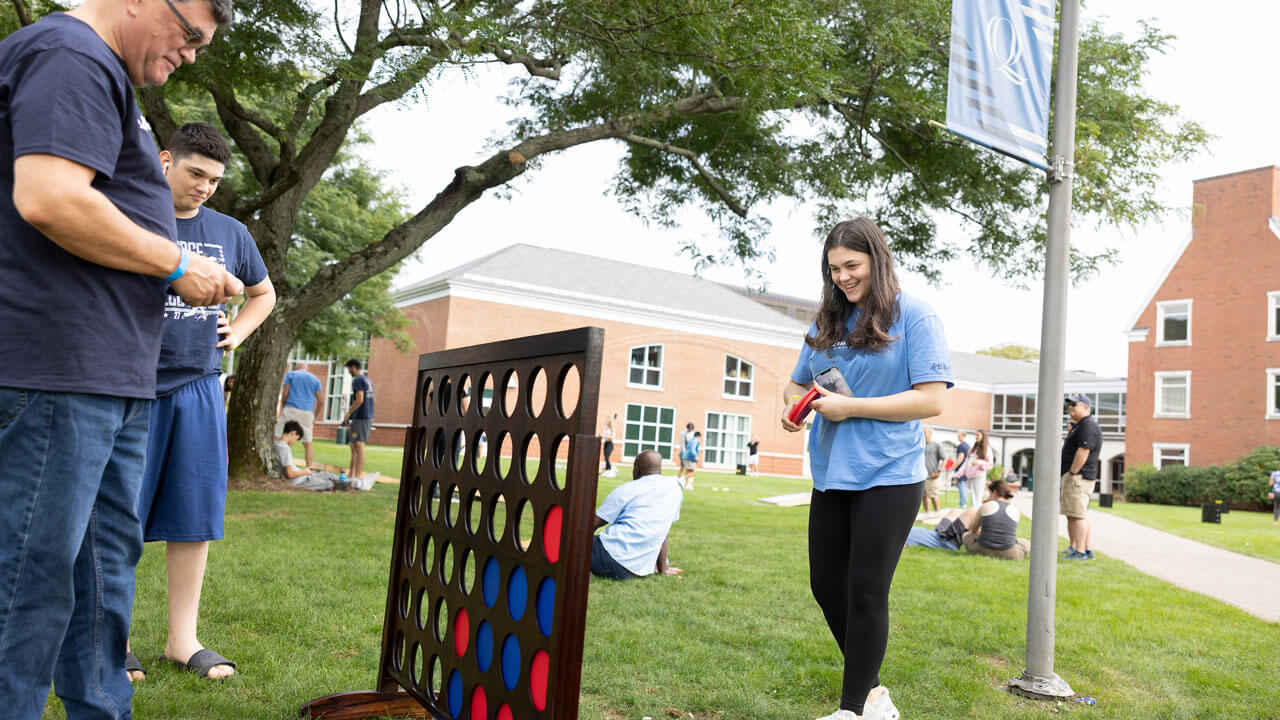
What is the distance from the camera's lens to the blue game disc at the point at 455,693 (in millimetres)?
2561

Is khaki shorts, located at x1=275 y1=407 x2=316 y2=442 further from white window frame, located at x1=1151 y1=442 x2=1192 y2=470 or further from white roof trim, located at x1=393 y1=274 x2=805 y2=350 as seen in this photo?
white window frame, located at x1=1151 y1=442 x2=1192 y2=470

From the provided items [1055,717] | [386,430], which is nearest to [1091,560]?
[1055,717]

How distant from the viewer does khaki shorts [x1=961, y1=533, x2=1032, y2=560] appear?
9062mm

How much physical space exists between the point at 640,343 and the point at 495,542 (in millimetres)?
34959

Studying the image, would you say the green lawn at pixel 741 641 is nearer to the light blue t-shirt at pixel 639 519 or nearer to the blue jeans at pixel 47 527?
the light blue t-shirt at pixel 639 519

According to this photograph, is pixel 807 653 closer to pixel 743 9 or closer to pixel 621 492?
pixel 621 492

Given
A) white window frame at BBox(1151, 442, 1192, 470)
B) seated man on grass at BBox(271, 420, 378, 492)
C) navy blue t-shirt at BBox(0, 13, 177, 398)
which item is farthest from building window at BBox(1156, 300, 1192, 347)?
navy blue t-shirt at BBox(0, 13, 177, 398)

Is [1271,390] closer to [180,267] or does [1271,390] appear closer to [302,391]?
[302,391]

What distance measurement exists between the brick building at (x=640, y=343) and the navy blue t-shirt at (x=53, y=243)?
101 feet

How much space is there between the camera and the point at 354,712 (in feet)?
9.83

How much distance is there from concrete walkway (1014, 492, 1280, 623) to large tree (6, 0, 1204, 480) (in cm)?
375

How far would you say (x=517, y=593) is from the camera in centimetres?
226

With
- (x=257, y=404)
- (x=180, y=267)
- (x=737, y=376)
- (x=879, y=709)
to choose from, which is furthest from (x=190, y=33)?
(x=737, y=376)

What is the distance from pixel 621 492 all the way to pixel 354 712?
11.5ft
